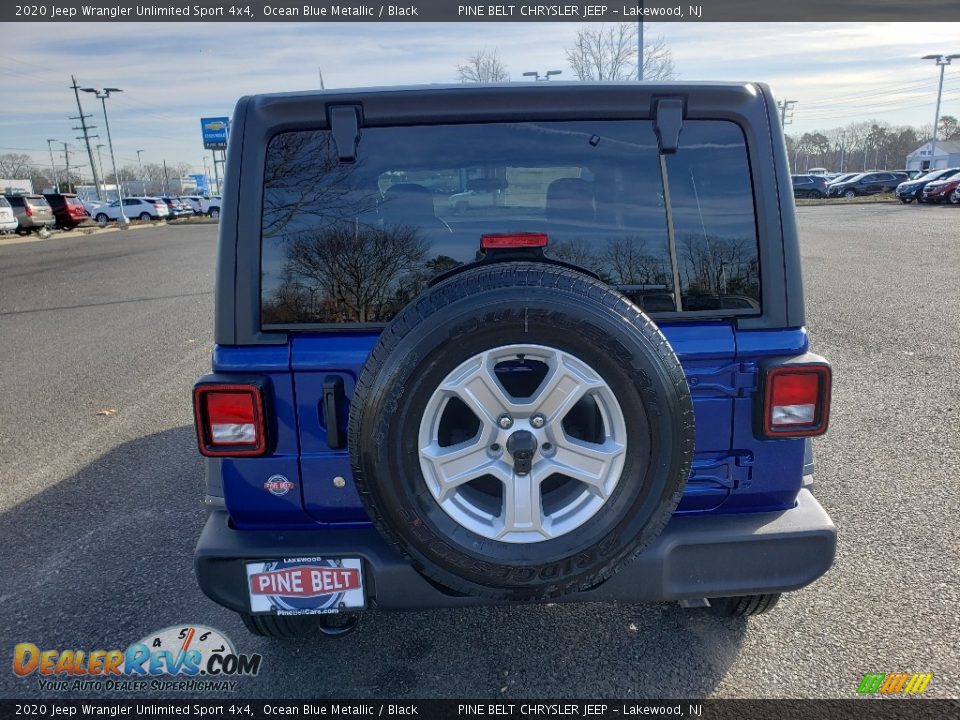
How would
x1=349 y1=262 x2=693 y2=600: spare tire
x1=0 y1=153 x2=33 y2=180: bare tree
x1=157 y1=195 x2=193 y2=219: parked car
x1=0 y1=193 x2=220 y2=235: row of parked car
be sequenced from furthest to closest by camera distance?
x1=0 y1=153 x2=33 y2=180: bare tree
x1=157 y1=195 x2=193 y2=219: parked car
x1=0 y1=193 x2=220 y2=235: row of parked car
x1=349 y1=262 x2=693 y2=600: spare tire

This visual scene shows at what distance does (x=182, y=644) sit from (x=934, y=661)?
2.90 m

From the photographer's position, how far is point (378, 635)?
2.81 meters

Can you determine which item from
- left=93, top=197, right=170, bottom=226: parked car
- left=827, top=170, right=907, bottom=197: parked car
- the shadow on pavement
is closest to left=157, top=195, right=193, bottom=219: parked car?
left=93, top=197, right=170, bottom=226: parked car

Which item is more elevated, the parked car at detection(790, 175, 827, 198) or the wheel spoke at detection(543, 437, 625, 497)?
the wheel spoke at detection(543, 437, 625, 497)

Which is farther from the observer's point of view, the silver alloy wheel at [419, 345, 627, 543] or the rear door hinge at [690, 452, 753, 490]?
the rear door hinge at [690, 452, 753, 490]

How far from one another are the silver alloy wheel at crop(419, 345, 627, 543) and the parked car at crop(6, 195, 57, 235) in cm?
3427

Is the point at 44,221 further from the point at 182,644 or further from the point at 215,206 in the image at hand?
the point at 182,644

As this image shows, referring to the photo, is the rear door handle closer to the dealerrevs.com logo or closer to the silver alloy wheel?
the silver alloy wheel

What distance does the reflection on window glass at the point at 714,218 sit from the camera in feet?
7.35

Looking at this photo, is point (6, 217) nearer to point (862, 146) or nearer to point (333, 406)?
point (333, 406)

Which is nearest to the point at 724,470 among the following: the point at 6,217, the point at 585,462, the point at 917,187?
the point at 585,462

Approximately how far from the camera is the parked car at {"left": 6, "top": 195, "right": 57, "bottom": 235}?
29.6 meters

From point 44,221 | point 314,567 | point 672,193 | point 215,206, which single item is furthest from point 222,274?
point 215,206

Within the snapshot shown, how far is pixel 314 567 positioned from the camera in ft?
7.33
